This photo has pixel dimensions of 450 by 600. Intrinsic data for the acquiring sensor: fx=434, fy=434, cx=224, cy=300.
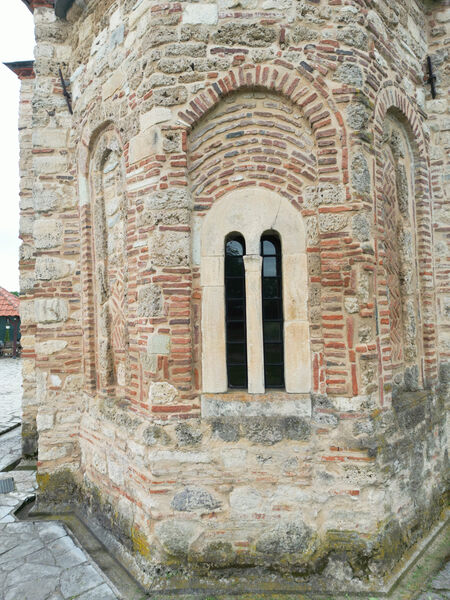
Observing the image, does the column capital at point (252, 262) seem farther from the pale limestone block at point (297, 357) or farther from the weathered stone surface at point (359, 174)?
the weathered stone surface at point (359, 174)

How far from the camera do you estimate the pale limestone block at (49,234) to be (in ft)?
18.2

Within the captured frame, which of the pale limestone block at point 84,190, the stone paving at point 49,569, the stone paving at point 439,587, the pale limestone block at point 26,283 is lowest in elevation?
A: the stone paving at point 439,587

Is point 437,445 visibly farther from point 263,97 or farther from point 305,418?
point 263,97

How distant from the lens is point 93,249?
5371 mm

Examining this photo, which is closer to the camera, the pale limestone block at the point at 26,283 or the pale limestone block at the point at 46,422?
the pale limestone block at the point at 46,422

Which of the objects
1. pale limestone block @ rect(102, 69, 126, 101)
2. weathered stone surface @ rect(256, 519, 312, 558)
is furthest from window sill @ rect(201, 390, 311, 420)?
pale limestone block @ rect(102, 69, 126, 101)

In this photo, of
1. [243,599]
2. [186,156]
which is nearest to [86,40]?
[186,156]

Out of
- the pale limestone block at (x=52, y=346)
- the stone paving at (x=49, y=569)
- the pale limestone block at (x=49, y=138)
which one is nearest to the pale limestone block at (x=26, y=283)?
the pale limestone block at (x=52, y=346)

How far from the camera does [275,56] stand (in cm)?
395

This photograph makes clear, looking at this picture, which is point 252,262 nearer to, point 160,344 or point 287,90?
point 160,344

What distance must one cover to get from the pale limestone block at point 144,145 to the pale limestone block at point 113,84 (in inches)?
28.6

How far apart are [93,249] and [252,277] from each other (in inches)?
91.6

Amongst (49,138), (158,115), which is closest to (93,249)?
(49,138)

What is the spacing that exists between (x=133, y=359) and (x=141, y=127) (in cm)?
226
